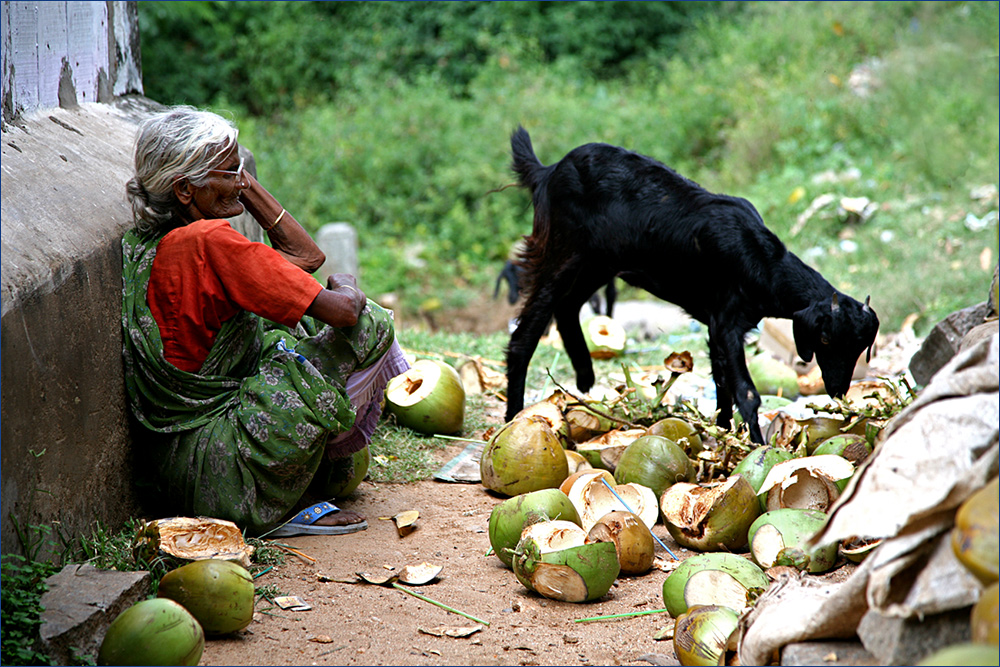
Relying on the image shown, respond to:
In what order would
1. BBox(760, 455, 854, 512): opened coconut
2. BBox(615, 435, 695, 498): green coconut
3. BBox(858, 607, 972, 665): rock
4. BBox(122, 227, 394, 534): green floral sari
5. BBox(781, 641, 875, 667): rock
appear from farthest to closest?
1. BBox(615, 435, 695, 498): green coconut
2. BBox(760, 455, 854, 512): opened coconut
3. BBox(122, 227, 394, 534): green floral sari
4. BBox(781, 641, 875, 667): rock
5. BBox(858, 607, 972, 665): rock

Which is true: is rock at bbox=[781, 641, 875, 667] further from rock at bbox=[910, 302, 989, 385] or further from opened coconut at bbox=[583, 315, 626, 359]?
opened coconut at bbox=[583, 315, 626, 359]

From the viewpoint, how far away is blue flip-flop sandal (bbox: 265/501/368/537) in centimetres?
305

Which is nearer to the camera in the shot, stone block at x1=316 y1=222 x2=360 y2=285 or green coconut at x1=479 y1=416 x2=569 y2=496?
green coconut at x1=479 y1=416 x2=569 y2=496

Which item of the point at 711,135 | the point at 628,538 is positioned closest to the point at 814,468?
the point at 628,538

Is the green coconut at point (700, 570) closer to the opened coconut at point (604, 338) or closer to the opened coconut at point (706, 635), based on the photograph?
the opened coconut at point (706, 635)

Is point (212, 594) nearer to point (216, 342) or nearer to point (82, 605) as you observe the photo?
point (82, 605)

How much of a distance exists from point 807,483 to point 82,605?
2242mm

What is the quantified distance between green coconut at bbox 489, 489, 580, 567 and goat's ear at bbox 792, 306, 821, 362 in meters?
1.63

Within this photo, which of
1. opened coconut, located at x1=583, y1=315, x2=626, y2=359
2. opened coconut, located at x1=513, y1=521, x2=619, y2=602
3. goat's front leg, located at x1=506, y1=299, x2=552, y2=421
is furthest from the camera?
opened coconut, located at x1=583, y1=315, x2=626, y2=359

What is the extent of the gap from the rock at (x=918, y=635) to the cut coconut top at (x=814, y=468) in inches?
50.8

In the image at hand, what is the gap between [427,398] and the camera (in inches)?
166

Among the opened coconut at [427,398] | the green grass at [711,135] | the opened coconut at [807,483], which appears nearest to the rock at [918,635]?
the opened coconut at [807,483]

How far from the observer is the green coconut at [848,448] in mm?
3098

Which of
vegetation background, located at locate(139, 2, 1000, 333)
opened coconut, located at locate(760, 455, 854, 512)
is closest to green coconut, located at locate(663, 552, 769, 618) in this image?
opened coconut, located at locate(760, 455, 854, 512)
